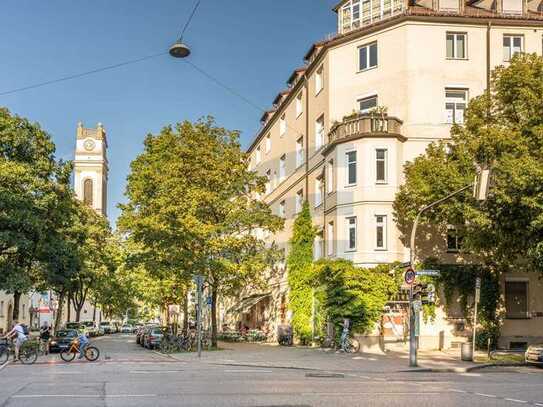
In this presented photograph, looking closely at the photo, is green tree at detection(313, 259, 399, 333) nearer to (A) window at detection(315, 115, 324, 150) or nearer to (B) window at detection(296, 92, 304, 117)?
(A) window at detection(315, 115, 324, 150)

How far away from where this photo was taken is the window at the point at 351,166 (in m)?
36.8

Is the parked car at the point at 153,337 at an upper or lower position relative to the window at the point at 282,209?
lower

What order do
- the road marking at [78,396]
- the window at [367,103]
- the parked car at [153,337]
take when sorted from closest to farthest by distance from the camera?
the road marking at [78,396]
the window at [367,103]
the parked car at [153,337]

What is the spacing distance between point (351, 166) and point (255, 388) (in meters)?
21.3

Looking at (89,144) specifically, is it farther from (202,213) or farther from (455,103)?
(455,103)

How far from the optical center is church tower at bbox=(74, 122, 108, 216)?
13962cm

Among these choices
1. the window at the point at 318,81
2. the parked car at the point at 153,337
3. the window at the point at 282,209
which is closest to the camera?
the window at the point at 318,81

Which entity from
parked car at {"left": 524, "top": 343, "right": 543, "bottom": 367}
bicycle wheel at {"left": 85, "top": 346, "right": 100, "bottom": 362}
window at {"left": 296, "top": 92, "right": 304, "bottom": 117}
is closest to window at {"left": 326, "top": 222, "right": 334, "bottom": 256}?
window at {"left": 296, "top": 92, "right": 304, "bottom": 117}

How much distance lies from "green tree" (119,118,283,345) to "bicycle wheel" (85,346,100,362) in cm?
849

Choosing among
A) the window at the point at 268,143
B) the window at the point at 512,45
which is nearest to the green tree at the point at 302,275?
the window at the point at 512,45

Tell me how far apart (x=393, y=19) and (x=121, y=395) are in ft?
90.9

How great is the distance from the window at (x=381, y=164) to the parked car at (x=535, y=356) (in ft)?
38.3

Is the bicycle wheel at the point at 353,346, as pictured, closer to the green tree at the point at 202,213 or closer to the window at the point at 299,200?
the green tree at the point at 202,213

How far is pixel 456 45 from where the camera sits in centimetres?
3794
